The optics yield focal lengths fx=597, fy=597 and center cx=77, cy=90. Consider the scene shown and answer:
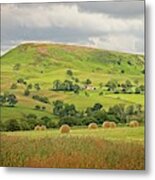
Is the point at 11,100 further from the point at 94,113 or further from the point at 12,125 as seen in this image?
the point at 94,113

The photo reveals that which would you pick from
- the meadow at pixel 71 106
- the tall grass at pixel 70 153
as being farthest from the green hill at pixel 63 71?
the tall grass at pixel 70 153

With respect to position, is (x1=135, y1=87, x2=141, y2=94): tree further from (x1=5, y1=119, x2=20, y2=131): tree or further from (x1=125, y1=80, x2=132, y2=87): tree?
(x1=5, y1=119, x2=20, y2=131): tree

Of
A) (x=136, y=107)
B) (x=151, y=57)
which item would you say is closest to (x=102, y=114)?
(x=136, y=107)

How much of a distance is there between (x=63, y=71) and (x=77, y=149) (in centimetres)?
31

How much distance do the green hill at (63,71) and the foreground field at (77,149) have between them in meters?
0.10

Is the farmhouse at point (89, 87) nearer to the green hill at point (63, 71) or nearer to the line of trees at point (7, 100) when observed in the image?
the green hill at point (63, 71)

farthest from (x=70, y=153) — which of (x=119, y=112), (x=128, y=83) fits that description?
(x=128, y=83)

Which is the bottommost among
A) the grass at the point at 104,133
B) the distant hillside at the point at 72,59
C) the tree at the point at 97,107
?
the grass at the point at 104,133

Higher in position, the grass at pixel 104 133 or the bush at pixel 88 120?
the bush at pixel 88 120

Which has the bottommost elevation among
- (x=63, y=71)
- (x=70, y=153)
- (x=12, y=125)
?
(x=70, y=153)

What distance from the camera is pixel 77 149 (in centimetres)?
233

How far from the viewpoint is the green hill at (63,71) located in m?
2.32

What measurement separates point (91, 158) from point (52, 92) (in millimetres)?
302

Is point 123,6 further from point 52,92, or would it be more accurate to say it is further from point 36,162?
point 36,162
